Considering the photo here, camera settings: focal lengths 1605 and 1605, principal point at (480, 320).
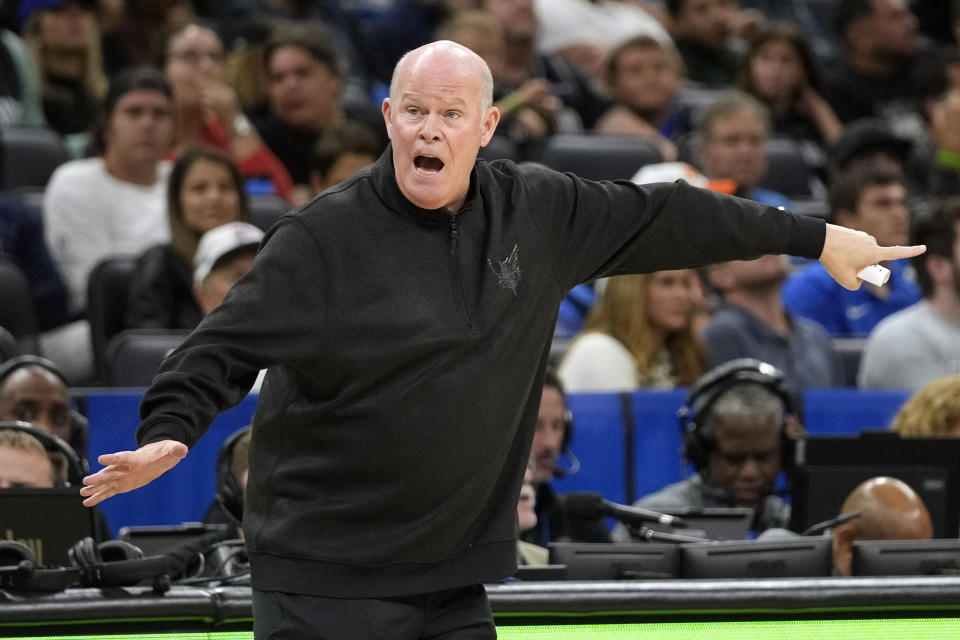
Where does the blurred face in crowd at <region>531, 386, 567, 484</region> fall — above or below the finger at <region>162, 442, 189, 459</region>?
below

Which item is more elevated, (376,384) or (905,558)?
(376,384)

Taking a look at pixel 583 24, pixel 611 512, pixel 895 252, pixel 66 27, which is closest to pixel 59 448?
pixel 611 512

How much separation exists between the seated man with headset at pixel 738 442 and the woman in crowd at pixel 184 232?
72.7 inches

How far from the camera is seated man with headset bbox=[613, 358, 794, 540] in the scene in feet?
14.9

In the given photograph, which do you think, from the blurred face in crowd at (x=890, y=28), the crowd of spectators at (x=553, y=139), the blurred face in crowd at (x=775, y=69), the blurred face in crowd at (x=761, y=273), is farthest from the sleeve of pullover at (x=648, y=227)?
the blurred face in crowd at (x=890, y=28)

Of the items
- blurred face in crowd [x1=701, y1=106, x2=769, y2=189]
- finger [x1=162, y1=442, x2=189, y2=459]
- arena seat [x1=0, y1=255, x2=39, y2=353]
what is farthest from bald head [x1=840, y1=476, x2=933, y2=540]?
blurred face in crowd [x1=701, y1=106, x2=769, y2=189]

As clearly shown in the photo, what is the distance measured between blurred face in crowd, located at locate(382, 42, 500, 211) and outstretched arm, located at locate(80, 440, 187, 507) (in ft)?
1.81

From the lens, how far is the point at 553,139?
699 cm

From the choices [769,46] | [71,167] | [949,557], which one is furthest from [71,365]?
[769,46]

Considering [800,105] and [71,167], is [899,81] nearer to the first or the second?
[800,105]

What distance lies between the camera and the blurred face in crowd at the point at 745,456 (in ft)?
14.9

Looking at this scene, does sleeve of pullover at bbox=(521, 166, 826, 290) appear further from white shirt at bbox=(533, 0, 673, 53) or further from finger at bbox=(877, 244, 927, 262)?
white shirt at bbox=(533, 0, 673, 53)

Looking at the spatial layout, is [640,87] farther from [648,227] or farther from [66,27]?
[648,227]

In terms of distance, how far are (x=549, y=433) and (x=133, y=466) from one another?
2.62 m
